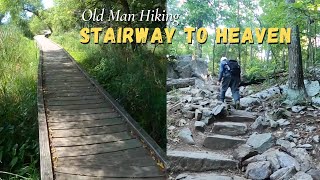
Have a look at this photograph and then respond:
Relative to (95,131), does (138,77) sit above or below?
above

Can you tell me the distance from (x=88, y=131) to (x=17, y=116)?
1.45m

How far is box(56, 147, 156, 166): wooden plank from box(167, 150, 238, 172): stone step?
1308 millimetres

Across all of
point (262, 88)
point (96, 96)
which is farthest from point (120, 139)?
point (262, 88)

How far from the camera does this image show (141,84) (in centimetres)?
452

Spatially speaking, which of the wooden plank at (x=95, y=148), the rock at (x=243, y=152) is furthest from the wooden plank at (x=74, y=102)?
the rock at (x=243, y=152)

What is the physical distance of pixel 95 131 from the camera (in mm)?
3438

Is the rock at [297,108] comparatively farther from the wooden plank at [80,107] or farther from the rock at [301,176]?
the wooden plank at [80,107]

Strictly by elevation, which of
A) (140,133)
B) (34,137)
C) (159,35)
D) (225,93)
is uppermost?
(159,35)

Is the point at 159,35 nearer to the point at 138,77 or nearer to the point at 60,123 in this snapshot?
the point at 60,123

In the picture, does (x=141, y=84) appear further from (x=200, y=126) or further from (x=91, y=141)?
(x=200, y=126)

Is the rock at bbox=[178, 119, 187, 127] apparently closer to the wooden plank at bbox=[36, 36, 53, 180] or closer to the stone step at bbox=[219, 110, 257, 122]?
the stone step at bbox=[219, 110, 257, 122]

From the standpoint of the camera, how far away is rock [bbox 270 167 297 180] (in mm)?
1165

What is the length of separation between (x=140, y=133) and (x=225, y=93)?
6.21ft

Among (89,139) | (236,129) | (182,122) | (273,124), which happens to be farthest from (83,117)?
(273,124)
